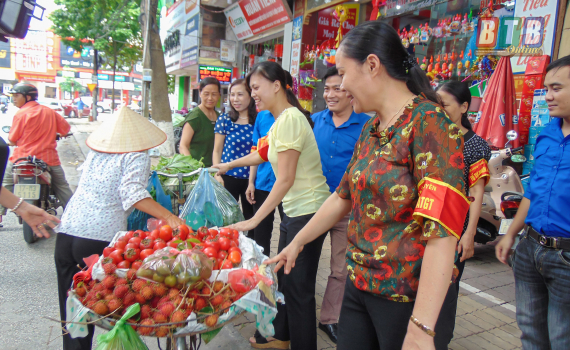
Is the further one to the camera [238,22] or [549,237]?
[238,22]

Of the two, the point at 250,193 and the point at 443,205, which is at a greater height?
the point at 443,205

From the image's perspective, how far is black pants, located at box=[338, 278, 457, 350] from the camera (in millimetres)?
1381

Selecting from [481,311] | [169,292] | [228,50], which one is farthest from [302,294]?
[228,50]

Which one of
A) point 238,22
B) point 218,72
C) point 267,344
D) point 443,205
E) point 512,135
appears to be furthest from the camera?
point 218,72

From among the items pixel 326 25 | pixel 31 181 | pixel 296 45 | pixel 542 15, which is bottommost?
pixel 31 181

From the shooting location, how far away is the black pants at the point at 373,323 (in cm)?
138

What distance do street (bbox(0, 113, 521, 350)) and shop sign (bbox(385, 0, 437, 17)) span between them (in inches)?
152

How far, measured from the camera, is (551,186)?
1.97m

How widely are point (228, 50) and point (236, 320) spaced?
12810 mm

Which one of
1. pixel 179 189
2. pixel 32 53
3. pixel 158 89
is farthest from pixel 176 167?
pixel 32 53

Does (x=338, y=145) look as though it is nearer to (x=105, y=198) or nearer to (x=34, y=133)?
(x=105, y=198)

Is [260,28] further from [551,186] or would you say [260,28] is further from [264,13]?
[551,186]

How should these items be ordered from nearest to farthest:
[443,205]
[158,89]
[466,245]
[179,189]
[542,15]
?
[443,205] → [466,245] → [179,189] → [542,15] → [158,89]

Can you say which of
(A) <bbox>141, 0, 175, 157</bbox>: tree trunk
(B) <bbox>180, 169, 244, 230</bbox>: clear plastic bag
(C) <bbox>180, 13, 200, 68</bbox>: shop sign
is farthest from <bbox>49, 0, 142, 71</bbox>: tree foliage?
(B) <bbox>180, 169, 244, 230</bbox>: clear plastic bag
